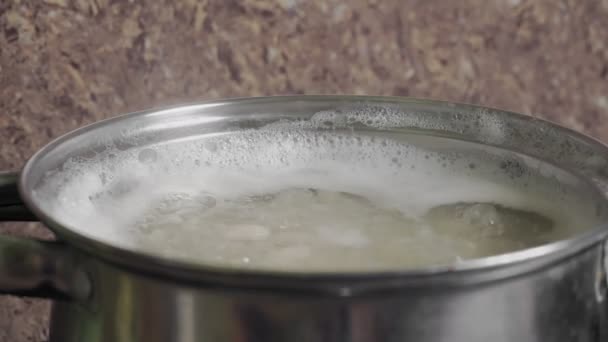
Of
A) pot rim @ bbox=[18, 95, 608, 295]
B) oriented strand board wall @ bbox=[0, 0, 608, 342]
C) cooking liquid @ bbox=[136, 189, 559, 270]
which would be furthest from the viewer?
oriented strand board wall @ bbox=[0, 0, 608, 342]

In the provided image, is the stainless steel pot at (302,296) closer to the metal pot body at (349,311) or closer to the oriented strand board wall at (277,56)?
the metal pot body at (349,311)

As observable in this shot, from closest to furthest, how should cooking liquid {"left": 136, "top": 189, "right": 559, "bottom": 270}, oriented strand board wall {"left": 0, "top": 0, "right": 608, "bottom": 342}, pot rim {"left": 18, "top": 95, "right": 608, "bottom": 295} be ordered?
pot rim {"left": 18, "top": 95, "right": 608, "bottom": 295}, cooking liquid {"left": 136, "top": 189, "right": 559, "bottom": 270}, oriented strand board wall {"left": 0, "top": 0, "right": 608, "bottom": 342}

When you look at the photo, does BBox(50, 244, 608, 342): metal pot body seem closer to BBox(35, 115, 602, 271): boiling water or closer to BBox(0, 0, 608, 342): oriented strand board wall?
BBox(35, 115, 602, 271): boiling water

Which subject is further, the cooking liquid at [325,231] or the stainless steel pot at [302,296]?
the cooking liquid at [325,231]

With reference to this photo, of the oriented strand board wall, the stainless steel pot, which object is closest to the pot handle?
the stainless steel pot

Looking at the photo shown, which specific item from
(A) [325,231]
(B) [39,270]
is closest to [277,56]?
(A) [325,231]

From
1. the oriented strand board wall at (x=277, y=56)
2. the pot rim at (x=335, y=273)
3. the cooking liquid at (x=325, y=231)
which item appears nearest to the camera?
the pot rim at (x=335, y=273)

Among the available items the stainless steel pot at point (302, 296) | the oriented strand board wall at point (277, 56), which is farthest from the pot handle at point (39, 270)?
the oriented strand board wall at point (277, 56)

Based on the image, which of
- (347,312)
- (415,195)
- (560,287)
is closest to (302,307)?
(347,312)

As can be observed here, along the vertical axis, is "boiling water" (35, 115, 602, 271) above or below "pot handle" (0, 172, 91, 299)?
above
